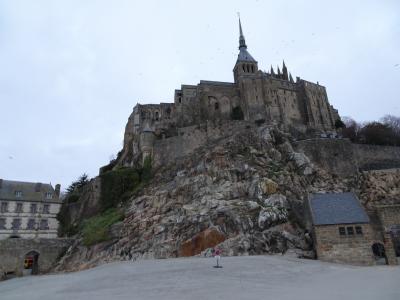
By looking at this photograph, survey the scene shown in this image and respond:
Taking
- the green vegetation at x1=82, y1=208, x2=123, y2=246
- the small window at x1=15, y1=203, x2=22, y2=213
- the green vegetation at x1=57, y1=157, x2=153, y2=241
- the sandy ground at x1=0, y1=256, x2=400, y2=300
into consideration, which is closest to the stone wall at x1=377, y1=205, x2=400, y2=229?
the sandy ground at x1=0, y1=256, x2=400, y2=300

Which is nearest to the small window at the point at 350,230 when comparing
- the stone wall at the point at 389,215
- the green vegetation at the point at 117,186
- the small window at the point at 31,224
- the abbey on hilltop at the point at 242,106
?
the stone wall at the point at 389,215

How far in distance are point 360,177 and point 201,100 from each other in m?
27.1

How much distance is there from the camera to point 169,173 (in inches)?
1307

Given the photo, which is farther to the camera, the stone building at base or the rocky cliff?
the rocky cliff

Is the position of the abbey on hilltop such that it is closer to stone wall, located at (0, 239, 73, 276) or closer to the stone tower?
the stone tower

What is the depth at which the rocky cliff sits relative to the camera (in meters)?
21.7

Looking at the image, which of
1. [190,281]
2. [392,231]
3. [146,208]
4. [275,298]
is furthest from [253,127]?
[275,298]

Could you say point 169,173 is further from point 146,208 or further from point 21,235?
point 21,235

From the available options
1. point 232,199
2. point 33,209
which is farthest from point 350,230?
point 33,209

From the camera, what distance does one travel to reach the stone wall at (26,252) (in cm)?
2795

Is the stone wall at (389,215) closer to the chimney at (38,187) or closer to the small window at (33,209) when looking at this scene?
the small window at (33,209)

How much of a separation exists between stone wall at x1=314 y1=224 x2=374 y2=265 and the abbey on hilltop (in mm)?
26251

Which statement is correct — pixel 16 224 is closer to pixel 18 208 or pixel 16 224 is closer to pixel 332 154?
pixel 18 208

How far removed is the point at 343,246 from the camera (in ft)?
62.5
